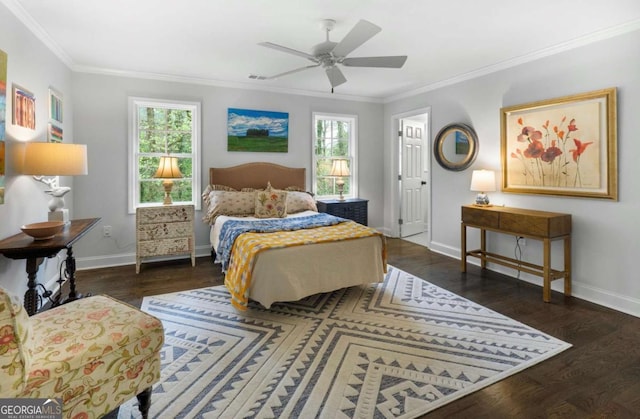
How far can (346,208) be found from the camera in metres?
5.39

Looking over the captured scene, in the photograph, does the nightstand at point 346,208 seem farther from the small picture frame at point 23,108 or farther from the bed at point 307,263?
the small picture frame at point 23,108

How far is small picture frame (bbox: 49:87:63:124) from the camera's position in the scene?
3.43 m

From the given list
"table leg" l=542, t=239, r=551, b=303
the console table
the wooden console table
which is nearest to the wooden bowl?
the console table

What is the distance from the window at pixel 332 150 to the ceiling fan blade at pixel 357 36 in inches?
113

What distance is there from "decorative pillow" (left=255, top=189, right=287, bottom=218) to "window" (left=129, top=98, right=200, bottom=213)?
1.05 meters

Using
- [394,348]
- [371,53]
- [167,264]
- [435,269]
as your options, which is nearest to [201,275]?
[167,264]

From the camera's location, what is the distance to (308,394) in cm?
194

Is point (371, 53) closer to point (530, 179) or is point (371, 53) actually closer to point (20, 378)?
point (530, 179)

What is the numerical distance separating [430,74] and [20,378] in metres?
4.84

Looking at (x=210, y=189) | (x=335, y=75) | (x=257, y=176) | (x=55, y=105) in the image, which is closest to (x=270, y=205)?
(x=257, y=176)

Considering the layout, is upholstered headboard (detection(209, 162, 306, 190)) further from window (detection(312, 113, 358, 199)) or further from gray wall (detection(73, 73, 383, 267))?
window (detection(312, 113, 358, 199))

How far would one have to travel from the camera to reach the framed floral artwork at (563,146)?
10.4 ft

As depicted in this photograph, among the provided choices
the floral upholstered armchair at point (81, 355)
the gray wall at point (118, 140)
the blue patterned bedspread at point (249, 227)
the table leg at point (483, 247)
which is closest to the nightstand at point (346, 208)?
the gray wall at point (118, 140)

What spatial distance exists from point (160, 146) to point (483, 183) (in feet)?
13.7
